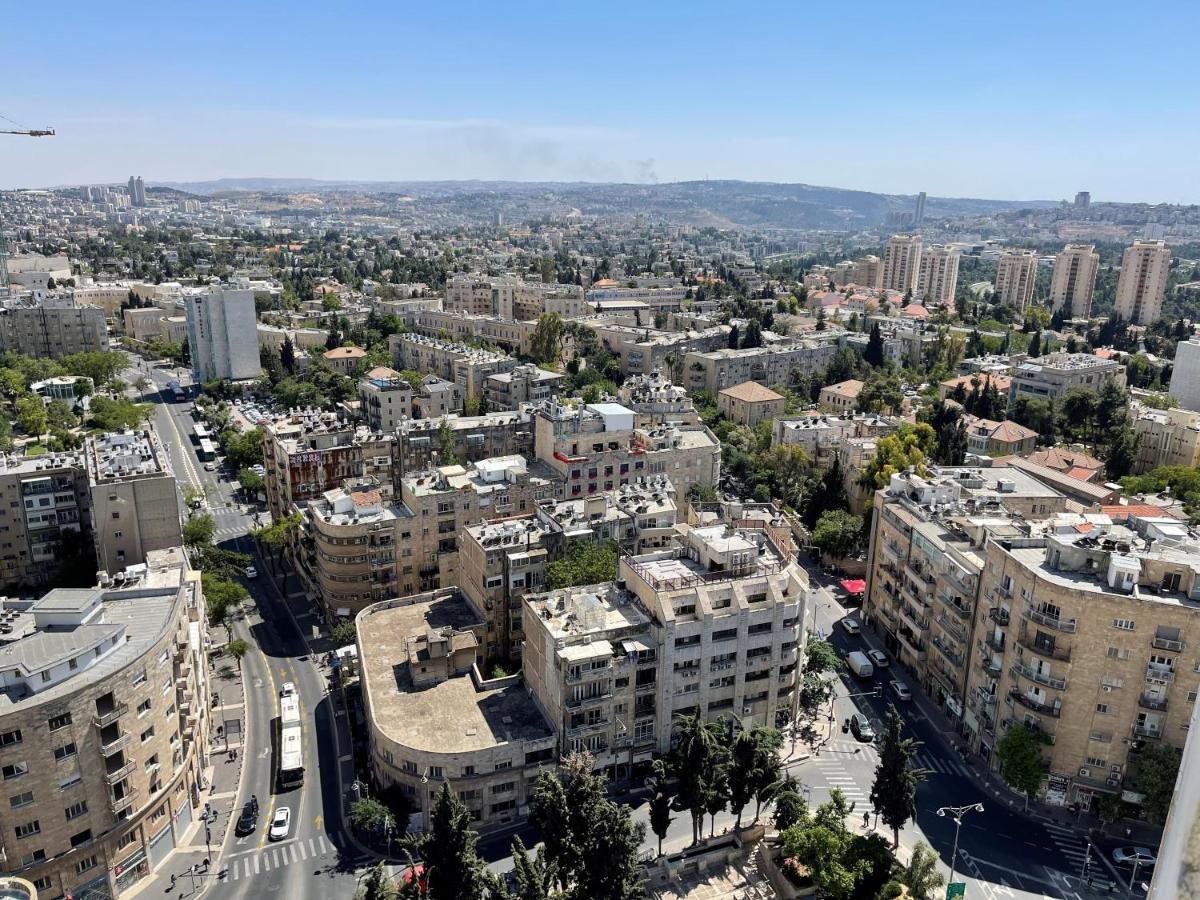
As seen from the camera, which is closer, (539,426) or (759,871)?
(759,871)

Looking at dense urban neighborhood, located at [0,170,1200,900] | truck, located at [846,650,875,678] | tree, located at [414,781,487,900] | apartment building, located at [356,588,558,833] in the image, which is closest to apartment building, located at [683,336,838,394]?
dense urban neighborhood, located at [0,170,1200,900]

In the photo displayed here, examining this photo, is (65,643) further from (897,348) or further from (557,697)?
(897,348)

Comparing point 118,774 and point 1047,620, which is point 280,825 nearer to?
point 118,774

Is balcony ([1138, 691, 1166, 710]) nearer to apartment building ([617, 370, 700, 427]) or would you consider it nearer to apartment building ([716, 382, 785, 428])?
apartment building ([617, 370, 700, 427])

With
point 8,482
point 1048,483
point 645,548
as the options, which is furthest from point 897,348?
point 8,482

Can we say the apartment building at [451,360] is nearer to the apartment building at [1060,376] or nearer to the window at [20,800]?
the apartment building at [1060,376]

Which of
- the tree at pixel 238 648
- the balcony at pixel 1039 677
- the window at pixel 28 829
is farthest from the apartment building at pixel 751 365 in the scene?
the window at pixel 28 829

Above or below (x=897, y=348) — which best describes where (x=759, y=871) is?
below
